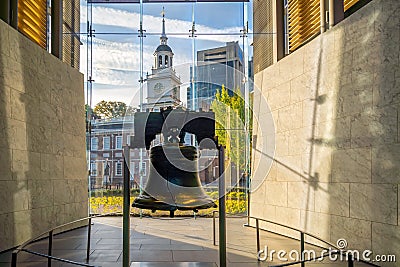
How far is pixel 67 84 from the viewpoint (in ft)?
30.2

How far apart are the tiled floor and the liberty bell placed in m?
1.77

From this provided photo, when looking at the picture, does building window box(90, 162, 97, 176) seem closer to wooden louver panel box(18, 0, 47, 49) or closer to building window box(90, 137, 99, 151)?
building window box(90, 137, 99, 151)

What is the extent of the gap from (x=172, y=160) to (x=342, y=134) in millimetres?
3532

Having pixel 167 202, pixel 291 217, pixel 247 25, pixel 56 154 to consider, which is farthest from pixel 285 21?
pixel 167 202

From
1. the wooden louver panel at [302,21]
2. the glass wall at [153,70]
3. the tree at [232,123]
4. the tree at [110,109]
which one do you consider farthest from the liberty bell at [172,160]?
the tree at [110,109]

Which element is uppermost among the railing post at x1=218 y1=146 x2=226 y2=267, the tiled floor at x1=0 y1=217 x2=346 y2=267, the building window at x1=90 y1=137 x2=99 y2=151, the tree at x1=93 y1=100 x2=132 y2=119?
the tree at x1=93 y1=100 x2=132 y2=119

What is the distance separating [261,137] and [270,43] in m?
2.27

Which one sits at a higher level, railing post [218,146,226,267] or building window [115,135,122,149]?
building window [115,135,122,149]

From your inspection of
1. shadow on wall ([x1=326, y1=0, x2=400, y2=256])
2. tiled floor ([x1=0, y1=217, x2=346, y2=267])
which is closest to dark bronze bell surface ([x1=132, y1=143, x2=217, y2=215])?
tiled floor ([x1=0, y1=217, x2=346, y2=267])

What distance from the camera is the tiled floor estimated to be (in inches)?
231

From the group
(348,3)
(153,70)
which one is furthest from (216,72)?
(348,3)

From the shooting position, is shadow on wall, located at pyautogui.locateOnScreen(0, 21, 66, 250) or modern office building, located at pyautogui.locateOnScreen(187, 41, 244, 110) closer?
shadow on wall, located at pyautogui.locateOnScreen(0, 21, 66, 250)

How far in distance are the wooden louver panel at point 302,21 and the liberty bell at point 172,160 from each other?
477 cm

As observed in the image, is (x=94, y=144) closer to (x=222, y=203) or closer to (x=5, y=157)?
(x=5, y=157)
